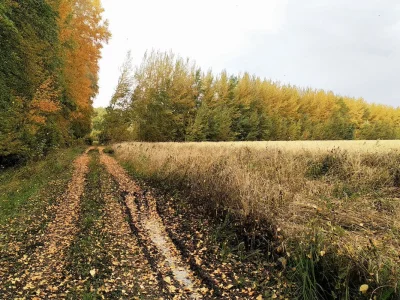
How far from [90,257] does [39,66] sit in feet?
44.1

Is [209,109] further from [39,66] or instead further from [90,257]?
[90,257]

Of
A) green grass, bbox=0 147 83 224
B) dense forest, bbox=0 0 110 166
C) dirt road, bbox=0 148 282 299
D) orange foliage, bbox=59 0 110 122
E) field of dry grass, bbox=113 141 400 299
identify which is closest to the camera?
field of dry grass, bbox=113 141 400 299

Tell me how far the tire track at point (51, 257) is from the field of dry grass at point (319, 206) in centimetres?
366

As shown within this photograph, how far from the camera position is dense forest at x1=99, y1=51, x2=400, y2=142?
30.9 meters

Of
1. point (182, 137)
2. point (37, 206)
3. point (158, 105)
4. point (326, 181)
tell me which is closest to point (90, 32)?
point (158, 105)

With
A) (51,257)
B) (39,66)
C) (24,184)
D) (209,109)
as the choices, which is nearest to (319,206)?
(51,257)

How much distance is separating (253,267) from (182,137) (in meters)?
28.5

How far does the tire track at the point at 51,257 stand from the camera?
4.45 metres

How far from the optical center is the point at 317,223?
4.76 m

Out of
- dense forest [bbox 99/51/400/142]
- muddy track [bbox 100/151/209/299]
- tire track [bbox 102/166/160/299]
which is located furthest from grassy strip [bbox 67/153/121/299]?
dense forest [bbox 99/51/400/142]

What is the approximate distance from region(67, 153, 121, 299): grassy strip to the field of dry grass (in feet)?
9.68

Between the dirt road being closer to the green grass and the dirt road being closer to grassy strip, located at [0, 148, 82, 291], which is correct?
grassy strip, located at [0, 148, 82, 291]

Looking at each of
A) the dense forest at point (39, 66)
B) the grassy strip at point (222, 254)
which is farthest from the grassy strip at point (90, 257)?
the dense forest at point (39, 66)

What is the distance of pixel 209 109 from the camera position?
1403 inches
